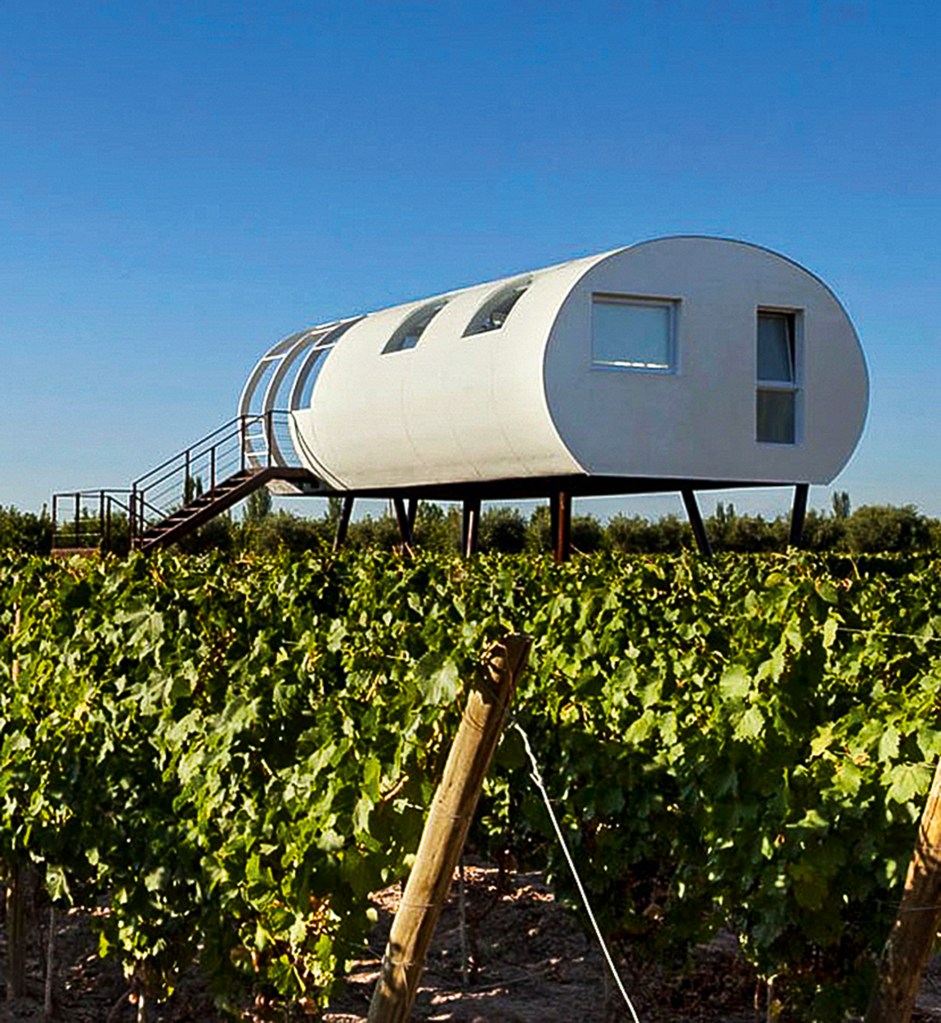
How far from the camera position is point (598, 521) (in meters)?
45.8

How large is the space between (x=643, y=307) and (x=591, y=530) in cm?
2205

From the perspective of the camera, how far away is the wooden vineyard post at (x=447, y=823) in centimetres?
357

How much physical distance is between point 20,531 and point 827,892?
33705mm

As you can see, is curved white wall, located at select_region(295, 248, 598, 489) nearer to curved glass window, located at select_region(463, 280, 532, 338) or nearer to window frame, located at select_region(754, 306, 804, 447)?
curved glass window, located at select_region(463, 280, 532, 338)

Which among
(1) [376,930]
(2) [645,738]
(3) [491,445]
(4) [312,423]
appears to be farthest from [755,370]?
(2) [645,738]

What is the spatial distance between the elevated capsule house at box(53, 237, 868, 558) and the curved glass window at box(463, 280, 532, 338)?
0.03 metres

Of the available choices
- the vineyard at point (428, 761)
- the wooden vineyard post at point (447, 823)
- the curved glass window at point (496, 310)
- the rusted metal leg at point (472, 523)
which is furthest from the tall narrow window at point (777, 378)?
the wooden vineyard post at point (447, 823)

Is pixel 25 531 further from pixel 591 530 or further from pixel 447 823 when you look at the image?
pixel 447 823

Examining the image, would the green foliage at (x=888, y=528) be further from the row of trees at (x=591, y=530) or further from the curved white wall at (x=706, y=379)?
the curved white wall at (x=706, y=379)

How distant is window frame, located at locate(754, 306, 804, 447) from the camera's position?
23.5 metres

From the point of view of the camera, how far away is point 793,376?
23.8m

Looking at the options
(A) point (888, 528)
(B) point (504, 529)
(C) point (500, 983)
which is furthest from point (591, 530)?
(C) point (500, 983)

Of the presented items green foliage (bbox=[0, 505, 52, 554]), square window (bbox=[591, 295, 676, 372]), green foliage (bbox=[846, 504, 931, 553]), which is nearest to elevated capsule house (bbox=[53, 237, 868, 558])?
square window (bbox=[591, 295, 676, 372])

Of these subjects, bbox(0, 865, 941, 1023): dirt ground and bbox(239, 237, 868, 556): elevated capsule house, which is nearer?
bbox(0, 865, 941, 1023): dirt ground
